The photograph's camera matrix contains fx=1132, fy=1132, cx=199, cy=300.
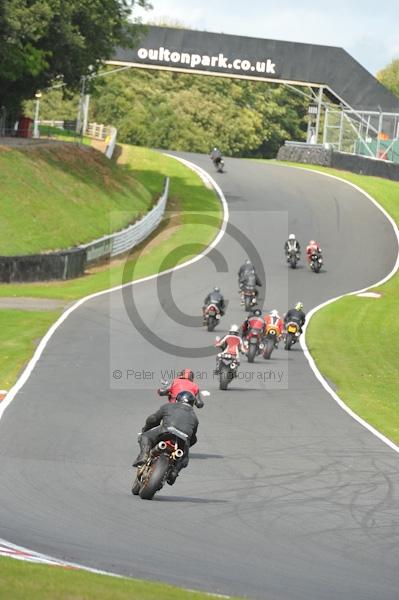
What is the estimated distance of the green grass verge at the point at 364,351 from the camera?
24656 mm

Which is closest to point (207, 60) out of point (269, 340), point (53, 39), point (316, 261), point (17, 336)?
point (53, 39)

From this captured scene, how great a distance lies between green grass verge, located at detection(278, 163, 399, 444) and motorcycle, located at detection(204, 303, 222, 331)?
113 inches

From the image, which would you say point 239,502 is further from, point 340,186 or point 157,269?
point 340,186

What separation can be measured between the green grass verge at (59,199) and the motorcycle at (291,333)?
1732cm

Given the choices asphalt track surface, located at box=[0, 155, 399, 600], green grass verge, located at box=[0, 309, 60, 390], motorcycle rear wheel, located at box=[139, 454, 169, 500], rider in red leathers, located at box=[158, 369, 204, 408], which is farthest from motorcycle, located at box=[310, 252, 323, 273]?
motorcycle rear wheel, located at box=[139, 454, 169, 500]

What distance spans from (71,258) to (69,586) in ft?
116

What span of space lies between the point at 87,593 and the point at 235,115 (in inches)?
4396

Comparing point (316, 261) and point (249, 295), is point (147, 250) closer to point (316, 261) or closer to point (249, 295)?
point (316, 261)

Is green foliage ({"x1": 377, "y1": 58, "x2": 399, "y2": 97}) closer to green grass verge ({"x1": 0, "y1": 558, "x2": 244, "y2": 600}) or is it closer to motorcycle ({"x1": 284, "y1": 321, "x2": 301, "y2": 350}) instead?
motorcycle ({"x1": 284, "y1": 321, "x2": 301, "y2": 350})

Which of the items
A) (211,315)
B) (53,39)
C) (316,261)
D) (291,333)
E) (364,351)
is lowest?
(364,351)

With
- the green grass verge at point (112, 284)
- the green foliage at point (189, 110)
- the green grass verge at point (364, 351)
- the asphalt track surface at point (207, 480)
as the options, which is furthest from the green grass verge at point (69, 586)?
the green foliage at point (189, 110)

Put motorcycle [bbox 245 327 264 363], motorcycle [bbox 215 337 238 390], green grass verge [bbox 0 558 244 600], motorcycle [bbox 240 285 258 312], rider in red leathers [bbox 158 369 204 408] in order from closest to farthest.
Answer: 1. green grass verge [bbox 0 558 244 600]
2. rider in red leathers [bbox 158 369 204 408]
3. motorcycle [bbox 215 337 238 390]
4. motorcycle [bbox 245 327 264 363]
5. motorcycle [bbox 240 285 258 312]

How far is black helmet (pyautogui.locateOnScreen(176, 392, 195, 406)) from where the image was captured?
15.5 meters

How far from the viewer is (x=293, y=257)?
48469 millimetres
